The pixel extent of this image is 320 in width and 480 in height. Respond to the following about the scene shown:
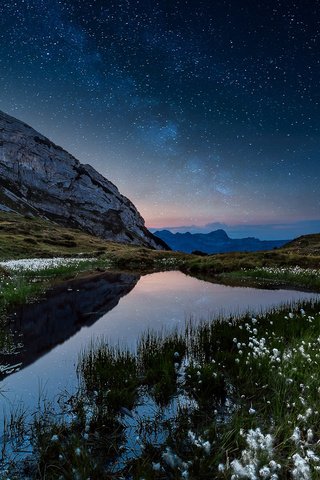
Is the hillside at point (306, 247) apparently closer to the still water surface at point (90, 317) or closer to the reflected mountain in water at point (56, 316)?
the still water surface at point (90, 317)

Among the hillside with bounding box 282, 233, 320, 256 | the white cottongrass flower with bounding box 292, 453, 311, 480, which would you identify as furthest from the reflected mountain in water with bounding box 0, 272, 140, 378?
the hillside with bounding box 282, 233, 320, 256

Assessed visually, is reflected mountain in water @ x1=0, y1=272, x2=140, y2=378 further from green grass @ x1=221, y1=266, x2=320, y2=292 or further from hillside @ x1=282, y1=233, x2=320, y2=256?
hillside @ x1=282, y1=233, x2=320, y2=256

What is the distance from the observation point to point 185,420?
6.32 m

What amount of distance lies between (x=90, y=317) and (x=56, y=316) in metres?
1.61

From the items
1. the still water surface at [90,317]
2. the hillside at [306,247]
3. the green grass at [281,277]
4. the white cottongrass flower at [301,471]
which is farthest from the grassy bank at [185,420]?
the hillside at [306,247]

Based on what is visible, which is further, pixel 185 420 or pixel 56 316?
pixel 56 316

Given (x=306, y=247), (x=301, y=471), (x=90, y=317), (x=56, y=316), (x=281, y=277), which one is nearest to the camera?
(x=301, y=471)

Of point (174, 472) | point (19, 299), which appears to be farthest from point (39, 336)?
point (174, 472)

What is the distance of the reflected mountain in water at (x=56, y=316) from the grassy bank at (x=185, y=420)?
264 cm

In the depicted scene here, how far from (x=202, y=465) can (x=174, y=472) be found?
0.42m

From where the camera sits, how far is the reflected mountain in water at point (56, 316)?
Answer: 36.1 ft

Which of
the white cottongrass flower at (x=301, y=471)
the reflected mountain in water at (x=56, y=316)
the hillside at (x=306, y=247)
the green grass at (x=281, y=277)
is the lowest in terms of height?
the reflected mountain in water at (x=56, y=316)

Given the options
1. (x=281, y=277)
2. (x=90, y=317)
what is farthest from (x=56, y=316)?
(x=281, y=277)

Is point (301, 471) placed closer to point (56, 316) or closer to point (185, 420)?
point (185, 420)
